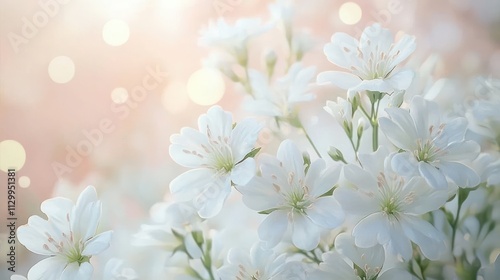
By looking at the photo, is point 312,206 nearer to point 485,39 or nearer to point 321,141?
point 321,141

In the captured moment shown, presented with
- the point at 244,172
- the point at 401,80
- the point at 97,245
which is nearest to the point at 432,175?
the point at 401,80

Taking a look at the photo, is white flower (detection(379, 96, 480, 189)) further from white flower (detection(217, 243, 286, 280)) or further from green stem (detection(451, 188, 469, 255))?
white flower (detection(217, 243, 286, 280))

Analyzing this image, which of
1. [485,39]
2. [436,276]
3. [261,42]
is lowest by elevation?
[436,276]

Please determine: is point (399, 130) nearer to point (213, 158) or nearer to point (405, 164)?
point (405, 164)

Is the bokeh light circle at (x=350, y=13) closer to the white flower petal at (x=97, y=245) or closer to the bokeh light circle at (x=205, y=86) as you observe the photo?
the bokeh light circle at (x=205, y=86)

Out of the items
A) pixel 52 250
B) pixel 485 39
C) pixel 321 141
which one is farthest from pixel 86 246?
pixel 485 39

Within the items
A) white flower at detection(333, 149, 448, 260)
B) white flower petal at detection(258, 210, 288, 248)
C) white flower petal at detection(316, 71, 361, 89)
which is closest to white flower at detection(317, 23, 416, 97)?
white flower petal at detection(316, 71, 361, 89)

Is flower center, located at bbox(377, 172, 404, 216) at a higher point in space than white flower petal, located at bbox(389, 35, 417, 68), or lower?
lower

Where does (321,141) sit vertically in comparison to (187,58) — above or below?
below

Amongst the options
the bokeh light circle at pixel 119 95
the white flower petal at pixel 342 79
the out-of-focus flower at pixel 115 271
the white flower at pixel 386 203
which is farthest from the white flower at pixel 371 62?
the out-of-focus flower at pixel 115 271
